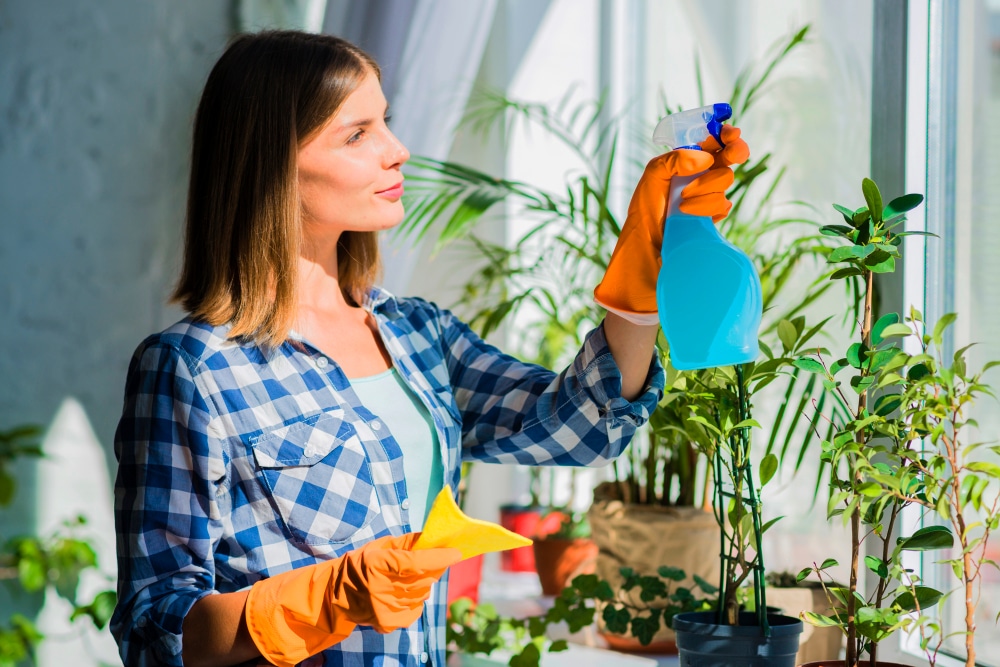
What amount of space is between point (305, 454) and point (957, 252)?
82 cm

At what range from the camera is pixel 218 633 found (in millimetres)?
960

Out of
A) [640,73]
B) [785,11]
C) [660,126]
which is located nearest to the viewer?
[660,126]

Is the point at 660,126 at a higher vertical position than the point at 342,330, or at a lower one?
higher

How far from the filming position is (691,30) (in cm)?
208

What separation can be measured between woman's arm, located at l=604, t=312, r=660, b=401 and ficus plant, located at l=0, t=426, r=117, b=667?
141 centimetres

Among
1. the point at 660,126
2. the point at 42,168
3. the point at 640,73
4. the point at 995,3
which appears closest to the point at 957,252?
the point at 995,3

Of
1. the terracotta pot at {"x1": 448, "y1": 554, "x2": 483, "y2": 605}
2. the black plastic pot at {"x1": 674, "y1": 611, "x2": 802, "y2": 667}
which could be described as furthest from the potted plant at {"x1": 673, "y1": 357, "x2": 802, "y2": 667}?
the terracotta pot at {"x1": 448, "y1": 554, "x2": 483, "y2": 605}

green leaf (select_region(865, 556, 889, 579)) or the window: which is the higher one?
the window

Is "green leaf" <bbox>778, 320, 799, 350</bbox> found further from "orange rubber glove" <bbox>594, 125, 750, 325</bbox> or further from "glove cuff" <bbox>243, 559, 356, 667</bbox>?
"glove cuff" <bbox>243, 559, 356, 667</bbox>

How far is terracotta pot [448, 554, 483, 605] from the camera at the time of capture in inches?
69.0

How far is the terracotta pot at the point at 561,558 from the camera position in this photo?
6.11ft

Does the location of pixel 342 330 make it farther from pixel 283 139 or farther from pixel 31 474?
pixel 31 474

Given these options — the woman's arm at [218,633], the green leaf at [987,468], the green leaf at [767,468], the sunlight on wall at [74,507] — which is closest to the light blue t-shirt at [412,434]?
the woman's arm at [218,633]

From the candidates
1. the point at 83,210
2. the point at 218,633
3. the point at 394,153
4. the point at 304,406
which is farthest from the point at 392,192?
the point at 83,210
